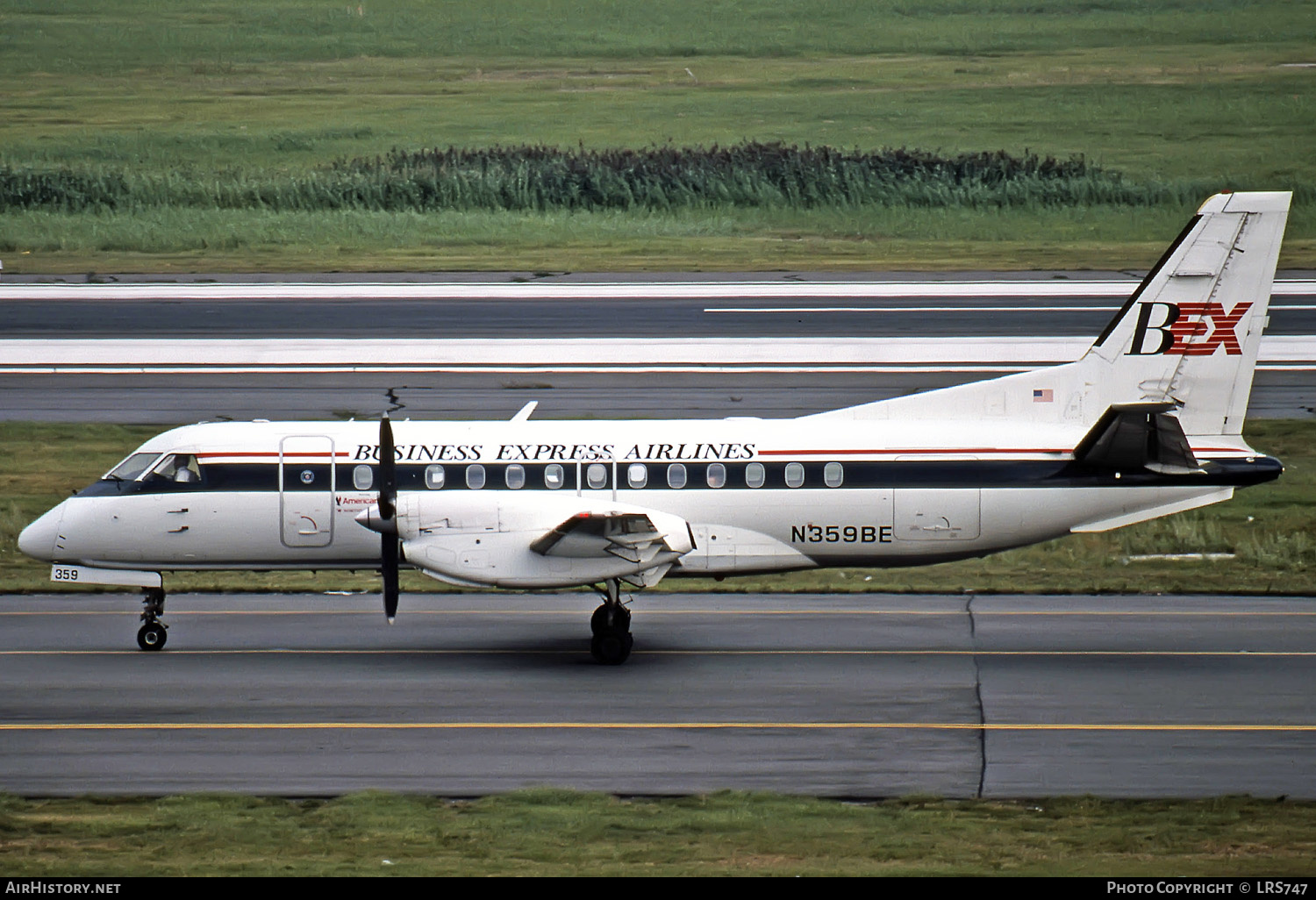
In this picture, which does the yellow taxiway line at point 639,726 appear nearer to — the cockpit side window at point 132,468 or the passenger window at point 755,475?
the passenger window at point 755,475

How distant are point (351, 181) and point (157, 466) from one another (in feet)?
152

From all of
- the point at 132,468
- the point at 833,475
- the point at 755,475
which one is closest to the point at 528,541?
the point at 755,475

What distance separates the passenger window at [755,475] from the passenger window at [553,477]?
239 cm

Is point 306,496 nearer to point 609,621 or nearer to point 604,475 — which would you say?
point 604,475

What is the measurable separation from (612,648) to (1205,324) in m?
8.98

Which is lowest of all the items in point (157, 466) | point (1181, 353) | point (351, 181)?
point (157, 466)

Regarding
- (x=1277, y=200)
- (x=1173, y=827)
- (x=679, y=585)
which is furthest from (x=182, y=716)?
(x=1277, y=200)

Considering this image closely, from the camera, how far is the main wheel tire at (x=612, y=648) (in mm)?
21234

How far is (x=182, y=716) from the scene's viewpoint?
19188mm

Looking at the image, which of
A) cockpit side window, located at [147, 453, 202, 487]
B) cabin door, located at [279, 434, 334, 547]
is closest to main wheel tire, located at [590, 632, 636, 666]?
cabin door, located at [279, 434, 334, 547]

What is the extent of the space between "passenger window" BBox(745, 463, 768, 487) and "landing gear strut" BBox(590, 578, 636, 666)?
219 cm

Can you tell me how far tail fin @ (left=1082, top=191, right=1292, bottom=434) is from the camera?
72.2 ft

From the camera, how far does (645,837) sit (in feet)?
50.9

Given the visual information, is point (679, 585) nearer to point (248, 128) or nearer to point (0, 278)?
point (0, 278)
